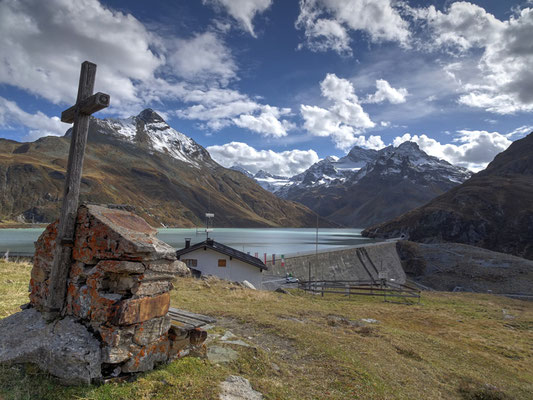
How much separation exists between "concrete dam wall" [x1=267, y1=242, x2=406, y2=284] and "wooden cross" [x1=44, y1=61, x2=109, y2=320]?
3419 cm

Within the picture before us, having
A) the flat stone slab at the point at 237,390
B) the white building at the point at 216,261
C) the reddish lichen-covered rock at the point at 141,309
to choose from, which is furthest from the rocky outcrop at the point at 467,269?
the reddish lichen-covered rock at the point at 141,309

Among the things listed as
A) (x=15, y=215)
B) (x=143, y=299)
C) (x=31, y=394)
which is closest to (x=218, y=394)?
(x=143, y=299)

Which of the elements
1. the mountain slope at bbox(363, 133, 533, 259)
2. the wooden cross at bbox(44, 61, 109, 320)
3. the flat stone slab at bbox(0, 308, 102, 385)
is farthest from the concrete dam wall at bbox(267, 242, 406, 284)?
the mountain slope at bbox(363, 133, 533, 259)

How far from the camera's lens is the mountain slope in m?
118

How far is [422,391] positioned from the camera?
8.14 meters

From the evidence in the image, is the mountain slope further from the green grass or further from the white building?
the green grass

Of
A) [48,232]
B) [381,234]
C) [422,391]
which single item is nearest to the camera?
[48,232]

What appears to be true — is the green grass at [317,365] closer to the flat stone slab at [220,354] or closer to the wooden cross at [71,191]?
the flat stone slab at [220,354]

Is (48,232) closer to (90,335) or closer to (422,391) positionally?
(90,335)

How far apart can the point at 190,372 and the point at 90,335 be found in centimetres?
198

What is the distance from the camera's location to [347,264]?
57719 mm

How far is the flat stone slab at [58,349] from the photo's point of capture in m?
5.36

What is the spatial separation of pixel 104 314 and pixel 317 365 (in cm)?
534

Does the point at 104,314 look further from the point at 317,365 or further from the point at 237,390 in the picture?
the point at 317,365
